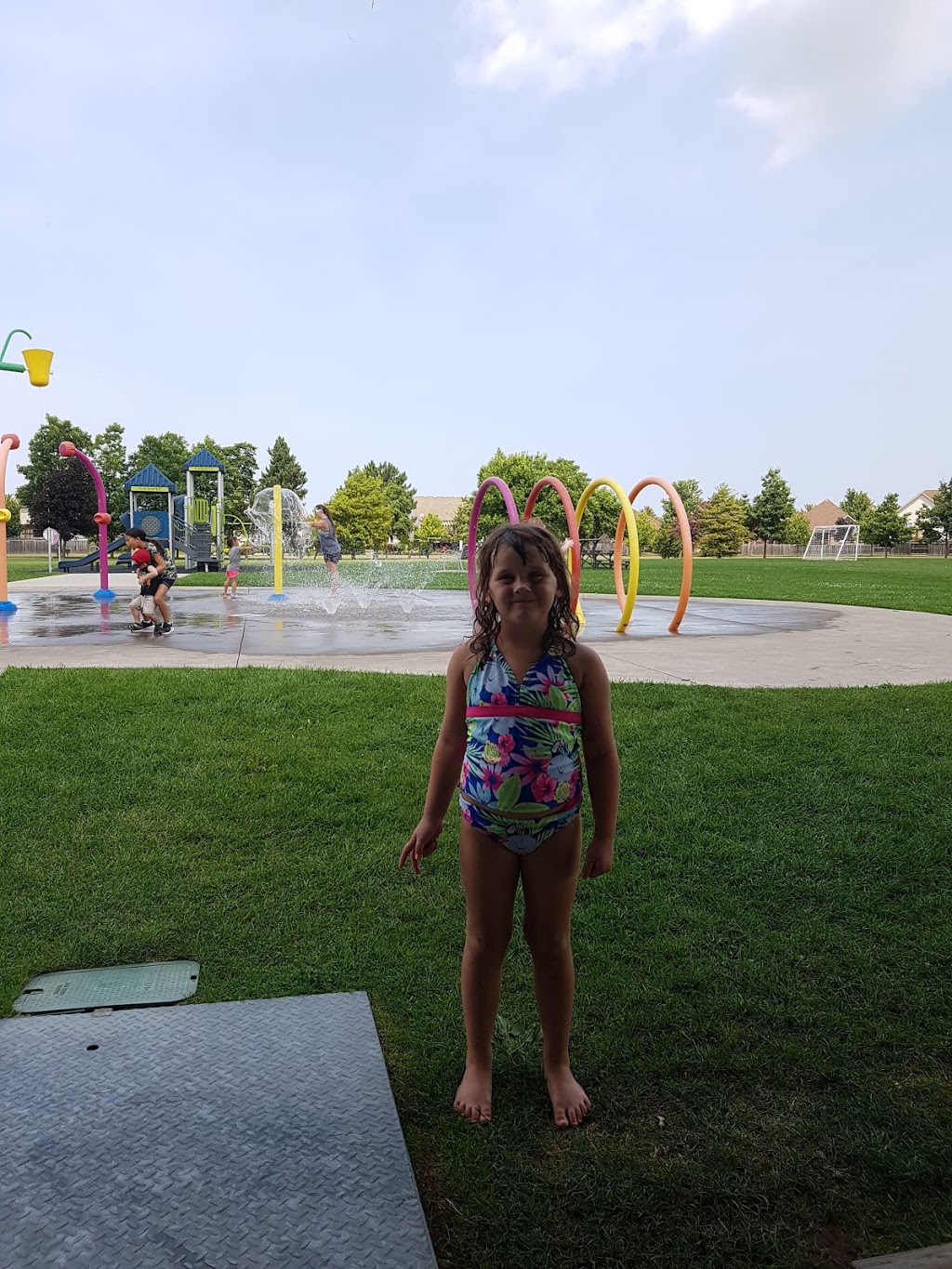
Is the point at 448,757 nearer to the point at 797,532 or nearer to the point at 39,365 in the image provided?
the point at 39,365

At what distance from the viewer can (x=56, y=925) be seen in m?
3.50

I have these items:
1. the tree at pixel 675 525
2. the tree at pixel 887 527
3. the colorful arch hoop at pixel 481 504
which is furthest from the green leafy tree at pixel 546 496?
the colorful arch hoop at pixel 481 504

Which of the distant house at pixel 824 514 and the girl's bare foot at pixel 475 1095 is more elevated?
the distant house at pixel 824 514

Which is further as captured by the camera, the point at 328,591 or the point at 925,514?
the point at 925,514

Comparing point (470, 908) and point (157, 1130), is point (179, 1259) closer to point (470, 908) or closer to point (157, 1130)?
point (157, 1130)

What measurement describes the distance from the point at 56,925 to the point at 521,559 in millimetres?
2503

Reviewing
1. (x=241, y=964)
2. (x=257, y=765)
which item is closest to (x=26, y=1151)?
(x=241, y=964)

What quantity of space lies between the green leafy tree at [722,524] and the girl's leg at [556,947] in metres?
81.1

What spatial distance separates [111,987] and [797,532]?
92.7 meters

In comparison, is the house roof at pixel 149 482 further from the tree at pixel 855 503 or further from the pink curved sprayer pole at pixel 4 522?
the tree at pixel 855 503

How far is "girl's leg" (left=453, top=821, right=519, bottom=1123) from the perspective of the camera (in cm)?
228

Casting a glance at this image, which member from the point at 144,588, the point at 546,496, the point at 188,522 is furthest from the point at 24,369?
the point at 546,496

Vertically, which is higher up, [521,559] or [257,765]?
[521,559]

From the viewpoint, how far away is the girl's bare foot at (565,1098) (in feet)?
7.66
